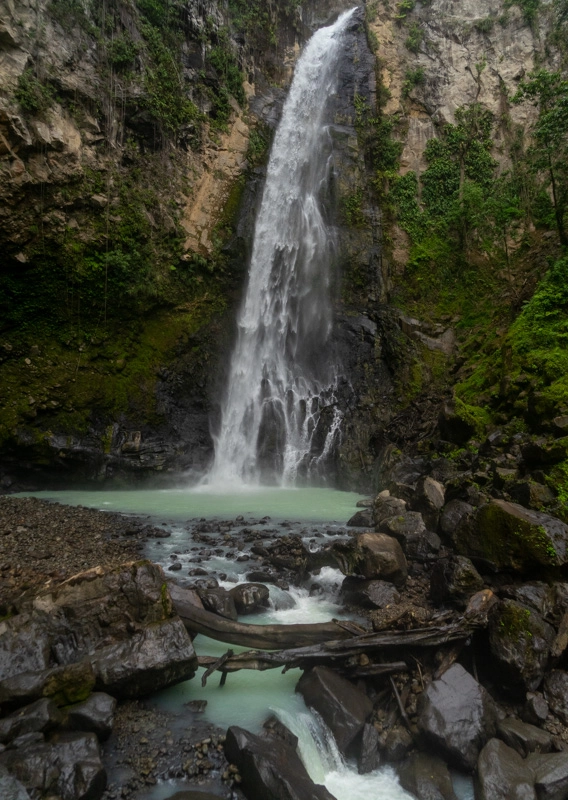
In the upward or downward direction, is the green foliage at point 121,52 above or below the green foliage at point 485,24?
below

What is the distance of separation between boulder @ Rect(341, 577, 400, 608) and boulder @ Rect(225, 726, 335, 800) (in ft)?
7.77

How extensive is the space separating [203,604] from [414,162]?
21.3 meters

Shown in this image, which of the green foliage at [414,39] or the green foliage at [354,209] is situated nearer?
the green foliage at [354,209]

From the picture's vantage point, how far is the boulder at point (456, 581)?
211 inches

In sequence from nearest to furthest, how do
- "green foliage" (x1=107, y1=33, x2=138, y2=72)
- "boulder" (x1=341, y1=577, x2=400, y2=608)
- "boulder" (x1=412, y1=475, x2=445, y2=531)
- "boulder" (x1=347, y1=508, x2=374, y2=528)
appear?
"boulder" (x1=341, y1=577, x2=400, y2=608), "boulder" (x1=412, y1=475, x2=445, y2=531), "boulder" (x1=347, y1=508, x2=374, y2=528), "green foliage" (x1=107, y1=33, x2=138, y2=72)

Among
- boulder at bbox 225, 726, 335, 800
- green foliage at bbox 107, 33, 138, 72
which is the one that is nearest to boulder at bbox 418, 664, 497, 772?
boulder at bbox 225, 726, 335, 800

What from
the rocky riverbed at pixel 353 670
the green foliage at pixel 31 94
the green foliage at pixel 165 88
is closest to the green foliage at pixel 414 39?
the green foliage at pixel 165 88

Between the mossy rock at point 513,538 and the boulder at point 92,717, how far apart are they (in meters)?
4.17

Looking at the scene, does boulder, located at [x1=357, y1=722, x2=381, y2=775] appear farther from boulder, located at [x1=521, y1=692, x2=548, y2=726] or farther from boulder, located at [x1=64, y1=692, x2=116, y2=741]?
boulder, located at [x1=64, y1=692, x2=116, y2=741]

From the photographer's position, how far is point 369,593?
5941 millimetres

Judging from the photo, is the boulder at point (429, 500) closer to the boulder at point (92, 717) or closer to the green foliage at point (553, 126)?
the boulder at point (92, 717)

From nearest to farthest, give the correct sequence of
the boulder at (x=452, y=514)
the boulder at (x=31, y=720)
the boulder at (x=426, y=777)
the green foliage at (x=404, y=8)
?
the boulder at (x=31, y=720)
the boulder at (x=426, y=777)
the boulder at (x=452, y=514)
the green foliage at (x=404, y=8)

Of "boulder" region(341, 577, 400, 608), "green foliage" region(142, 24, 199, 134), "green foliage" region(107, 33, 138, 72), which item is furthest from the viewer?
"green foliage" region(142, 24, 199, 134)

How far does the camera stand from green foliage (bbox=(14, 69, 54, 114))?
13625 mm
